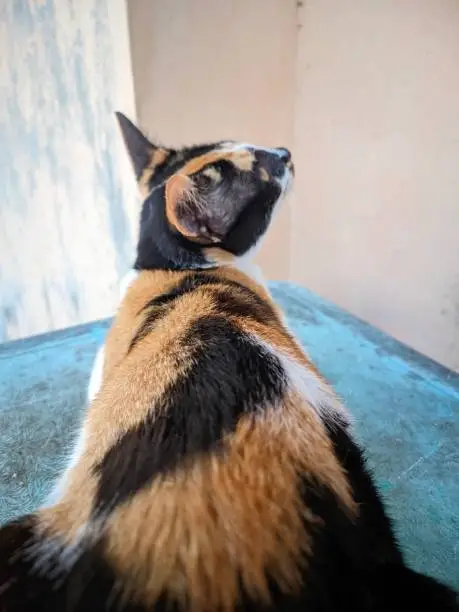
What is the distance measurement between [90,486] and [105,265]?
44.6 inches

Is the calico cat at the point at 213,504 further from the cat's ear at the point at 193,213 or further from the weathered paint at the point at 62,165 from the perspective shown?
the weathered paint at the point at 62,165

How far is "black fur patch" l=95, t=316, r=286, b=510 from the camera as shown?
1.44 ft

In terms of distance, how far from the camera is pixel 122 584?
40 cm

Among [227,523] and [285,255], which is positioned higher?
[227,523]

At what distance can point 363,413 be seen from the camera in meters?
0.96

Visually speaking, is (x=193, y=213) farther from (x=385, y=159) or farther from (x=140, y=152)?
(x=385, y=159)

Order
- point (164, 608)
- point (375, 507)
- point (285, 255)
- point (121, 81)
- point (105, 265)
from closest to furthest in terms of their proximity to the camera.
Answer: point (164, 608), point (375, 507), point (121, 81), point (105, 265), point (285, 255)

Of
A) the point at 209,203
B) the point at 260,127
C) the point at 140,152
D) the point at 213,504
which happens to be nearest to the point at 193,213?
the point at 209,203

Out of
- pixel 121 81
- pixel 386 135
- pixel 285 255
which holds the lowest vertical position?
pixel 285 255

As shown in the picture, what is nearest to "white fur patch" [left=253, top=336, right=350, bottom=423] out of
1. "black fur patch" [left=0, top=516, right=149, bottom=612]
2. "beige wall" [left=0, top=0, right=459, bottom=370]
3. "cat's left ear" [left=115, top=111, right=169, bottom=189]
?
"black fur patch" [left=0, top=516, right=149, bottom=612]

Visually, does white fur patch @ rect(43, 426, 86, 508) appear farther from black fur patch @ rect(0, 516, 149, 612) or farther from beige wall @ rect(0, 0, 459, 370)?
beige wall @ rect(0, 0, 459, 370)

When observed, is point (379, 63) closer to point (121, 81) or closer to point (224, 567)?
point (121, 81)

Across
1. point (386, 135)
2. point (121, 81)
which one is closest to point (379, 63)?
point (386, 135)

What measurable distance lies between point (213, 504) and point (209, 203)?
461mm
